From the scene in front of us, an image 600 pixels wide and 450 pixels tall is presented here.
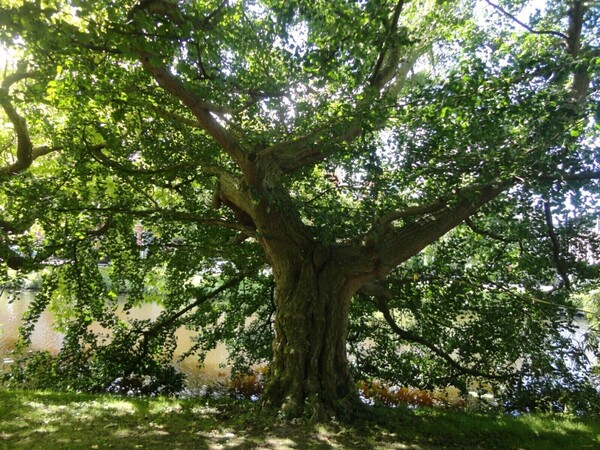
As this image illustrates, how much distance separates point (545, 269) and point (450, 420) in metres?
3.09

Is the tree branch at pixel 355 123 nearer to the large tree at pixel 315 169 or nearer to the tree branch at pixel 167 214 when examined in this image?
the large tree at pixel 315 169

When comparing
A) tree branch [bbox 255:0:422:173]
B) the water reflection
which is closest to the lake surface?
the water reflection

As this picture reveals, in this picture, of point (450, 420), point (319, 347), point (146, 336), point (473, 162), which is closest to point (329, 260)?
point (319, 347)

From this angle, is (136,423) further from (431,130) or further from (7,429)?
(431,130)

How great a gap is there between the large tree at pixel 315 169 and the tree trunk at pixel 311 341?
0.09ft

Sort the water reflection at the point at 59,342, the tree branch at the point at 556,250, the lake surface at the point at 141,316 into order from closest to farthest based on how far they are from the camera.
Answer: the tree branch at the point at 556,250 < the lake surface at the point at 141,316 < the water reflection at the point at 59,342

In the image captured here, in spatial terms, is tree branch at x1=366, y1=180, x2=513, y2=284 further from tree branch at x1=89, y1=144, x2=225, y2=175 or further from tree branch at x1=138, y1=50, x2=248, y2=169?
tree branch at x1=89, y1=144, x2=225, y2=175

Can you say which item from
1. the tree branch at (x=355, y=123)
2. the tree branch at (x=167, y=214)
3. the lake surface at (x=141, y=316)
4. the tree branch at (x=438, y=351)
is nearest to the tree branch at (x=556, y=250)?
the tree branch at (x=438, y=351)

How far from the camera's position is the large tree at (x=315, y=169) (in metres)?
4.46

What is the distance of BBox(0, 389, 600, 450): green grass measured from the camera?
4.25 meters

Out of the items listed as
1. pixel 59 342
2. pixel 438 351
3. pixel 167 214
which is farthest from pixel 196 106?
pixel 59 342

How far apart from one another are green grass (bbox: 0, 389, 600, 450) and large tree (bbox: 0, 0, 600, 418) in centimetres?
53

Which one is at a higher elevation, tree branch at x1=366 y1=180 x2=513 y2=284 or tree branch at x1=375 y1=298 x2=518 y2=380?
tree branch at x1=366 y1=180 x2=513 y2=284

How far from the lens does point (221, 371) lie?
1278cm
